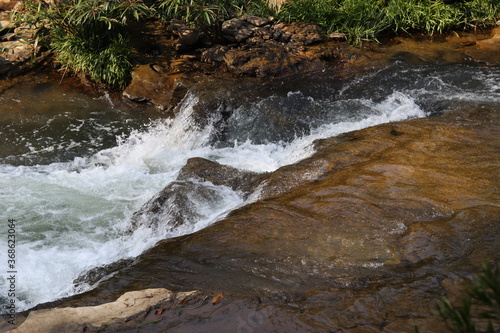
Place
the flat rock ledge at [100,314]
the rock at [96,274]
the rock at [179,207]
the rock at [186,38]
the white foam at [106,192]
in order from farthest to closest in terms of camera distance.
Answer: the rock at [186,38]
the rock at [179,207]
the white foam at [106,192]
the rock at [96,274]
the flat rock ledge at [100,314]

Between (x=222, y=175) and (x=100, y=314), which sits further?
(x=222, y=175)

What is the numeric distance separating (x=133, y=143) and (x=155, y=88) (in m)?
1.37

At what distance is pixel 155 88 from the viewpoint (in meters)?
7.72

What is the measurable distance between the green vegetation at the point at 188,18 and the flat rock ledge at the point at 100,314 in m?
5.44

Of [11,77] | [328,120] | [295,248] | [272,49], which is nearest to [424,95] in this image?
[328,120]

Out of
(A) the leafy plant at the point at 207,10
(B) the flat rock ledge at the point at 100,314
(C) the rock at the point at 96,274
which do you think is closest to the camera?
(B) the flat rock ledge at the point at 100,314

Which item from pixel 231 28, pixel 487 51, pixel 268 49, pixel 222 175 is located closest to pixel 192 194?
pixel 222 175

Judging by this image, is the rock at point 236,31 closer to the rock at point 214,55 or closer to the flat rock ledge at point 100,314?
the rock at point 214,55

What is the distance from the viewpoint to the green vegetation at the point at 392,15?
8969mm

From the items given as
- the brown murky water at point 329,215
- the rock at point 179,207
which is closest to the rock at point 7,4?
the brown murky water at point 329,215

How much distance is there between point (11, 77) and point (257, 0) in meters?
4.80

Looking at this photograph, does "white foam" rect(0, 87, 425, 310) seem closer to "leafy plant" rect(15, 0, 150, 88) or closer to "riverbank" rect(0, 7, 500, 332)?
"riverbank" rect(0, 7, 500, 332)

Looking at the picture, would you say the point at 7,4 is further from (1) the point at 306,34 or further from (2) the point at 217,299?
(2) the point at 217,299

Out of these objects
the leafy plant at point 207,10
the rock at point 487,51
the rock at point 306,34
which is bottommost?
the rock at point 487,51
